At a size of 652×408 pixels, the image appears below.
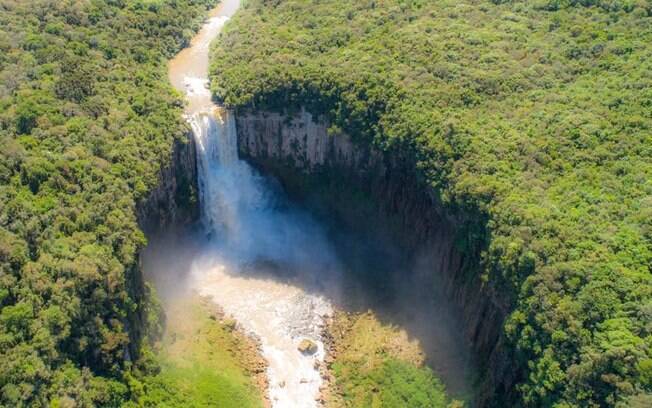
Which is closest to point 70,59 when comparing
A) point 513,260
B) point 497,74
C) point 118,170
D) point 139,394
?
point 118,170

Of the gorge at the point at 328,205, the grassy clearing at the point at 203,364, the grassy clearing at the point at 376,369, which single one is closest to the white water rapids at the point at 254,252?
the gorge at the point at 328,205

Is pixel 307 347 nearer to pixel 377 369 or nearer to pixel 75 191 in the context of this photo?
pixel 377 369

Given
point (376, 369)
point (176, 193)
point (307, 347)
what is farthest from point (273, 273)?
point (376, 369)

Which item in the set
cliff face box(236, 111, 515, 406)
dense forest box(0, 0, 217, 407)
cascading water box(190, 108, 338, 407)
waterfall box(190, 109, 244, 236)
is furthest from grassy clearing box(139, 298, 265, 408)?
cliff face box(236, 111, 515, 406)

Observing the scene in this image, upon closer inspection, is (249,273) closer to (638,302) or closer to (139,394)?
(139,394)

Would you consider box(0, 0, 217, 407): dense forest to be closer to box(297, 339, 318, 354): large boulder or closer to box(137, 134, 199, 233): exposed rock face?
box(137, 134, 199, 233): exposed rock face

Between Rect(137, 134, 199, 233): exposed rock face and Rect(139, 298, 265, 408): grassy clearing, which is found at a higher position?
Rect(137, 134, 199, 233): exposed rock face
